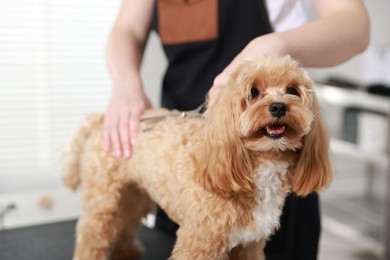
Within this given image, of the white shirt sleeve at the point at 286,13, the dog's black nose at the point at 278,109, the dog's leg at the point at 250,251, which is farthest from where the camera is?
the white shirt sleeve at the point at 286,13

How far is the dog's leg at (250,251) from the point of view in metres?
1.12

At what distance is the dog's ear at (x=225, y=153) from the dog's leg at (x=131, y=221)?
0.42m

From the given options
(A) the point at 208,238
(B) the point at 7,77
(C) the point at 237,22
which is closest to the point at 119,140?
(A) the point at 208,238

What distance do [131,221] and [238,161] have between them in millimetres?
575

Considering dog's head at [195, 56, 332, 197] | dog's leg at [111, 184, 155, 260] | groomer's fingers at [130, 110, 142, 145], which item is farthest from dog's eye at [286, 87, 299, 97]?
dog's leg at [111, 184, 155, 260]

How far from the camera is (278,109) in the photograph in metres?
0.89

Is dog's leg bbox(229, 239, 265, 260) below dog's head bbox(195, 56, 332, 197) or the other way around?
below

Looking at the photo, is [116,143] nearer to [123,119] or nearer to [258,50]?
[123,119]

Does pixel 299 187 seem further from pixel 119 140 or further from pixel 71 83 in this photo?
pixel 71 83

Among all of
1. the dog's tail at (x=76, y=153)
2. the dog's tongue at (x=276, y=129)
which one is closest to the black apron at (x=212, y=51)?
the dog's tail at (x=76, y=153)

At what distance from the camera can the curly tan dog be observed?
93 cm

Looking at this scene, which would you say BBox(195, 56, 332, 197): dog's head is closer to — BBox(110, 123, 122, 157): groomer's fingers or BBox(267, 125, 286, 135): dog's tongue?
BBox(267, 125, 286, 135): dog's tongue

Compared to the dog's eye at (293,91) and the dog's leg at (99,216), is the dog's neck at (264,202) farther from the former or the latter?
the dog's leg at (99,216)

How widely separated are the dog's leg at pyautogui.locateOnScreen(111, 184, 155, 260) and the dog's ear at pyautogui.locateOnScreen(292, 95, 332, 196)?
49cm
